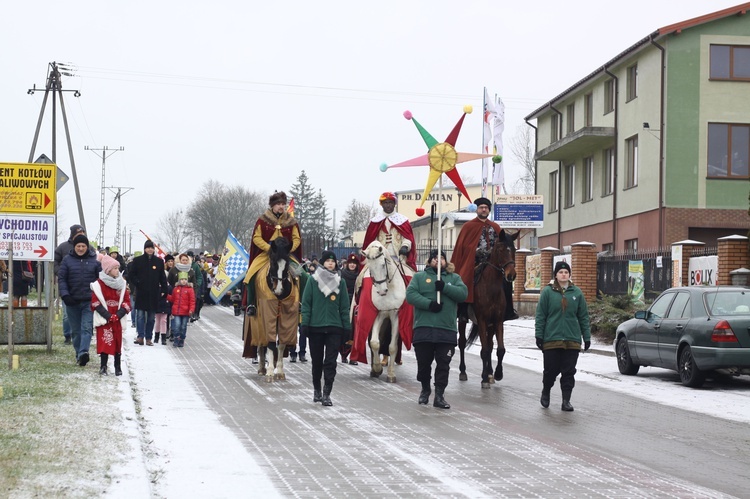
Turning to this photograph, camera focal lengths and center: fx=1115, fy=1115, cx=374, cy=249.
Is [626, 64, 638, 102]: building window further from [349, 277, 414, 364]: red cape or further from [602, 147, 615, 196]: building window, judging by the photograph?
[349, 277, 414, 364]: red cape

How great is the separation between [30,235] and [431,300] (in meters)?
7.58

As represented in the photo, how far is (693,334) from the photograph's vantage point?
637 inches

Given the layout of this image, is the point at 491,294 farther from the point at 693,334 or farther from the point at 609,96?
the point at 609,96

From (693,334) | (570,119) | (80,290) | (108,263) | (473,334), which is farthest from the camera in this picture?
(570,119)

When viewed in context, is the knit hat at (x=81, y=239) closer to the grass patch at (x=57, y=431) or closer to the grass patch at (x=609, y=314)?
the grass patch at (x=57, y=431)

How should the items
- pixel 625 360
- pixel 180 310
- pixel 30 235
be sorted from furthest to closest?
pixel 180 310 → pixel 625 360 → pixel 30 235

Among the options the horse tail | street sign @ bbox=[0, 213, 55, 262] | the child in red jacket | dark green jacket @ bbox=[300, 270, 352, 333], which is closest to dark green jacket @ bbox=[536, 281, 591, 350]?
dark green jacket @ bbox=[300, 270, 352, 333]

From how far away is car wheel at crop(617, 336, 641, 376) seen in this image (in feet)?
60.2

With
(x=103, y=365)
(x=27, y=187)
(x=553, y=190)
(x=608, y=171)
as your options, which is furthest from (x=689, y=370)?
(x=553, y=190)

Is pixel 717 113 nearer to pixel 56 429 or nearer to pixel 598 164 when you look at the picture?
pixel 598 164

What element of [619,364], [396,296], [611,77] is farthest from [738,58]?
[396,296]

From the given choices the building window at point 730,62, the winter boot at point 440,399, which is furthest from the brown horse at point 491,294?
the building window at point 730,62

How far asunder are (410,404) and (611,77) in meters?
31.0

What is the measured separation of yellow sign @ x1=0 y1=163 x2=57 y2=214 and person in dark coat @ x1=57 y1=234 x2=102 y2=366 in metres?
0.87
